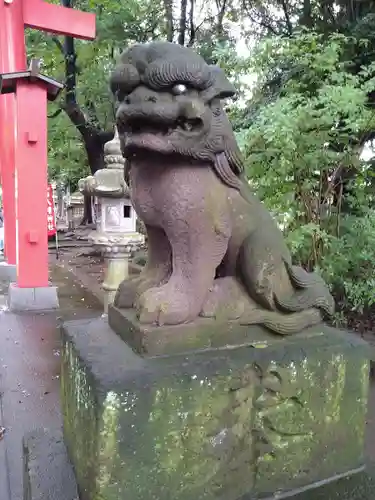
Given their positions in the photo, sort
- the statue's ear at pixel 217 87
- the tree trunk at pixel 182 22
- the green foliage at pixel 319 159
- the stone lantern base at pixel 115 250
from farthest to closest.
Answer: the tree trunk at pixel 182 22 → the stone lantern base at pixel 115 250 → the green foliage at pixel 319 159 → the statue's ear at pixel 217 87

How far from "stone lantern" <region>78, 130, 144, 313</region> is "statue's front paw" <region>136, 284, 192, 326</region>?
8.95 ft

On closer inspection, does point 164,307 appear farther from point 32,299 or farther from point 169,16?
point 169,16

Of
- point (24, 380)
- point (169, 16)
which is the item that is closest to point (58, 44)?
point (169, 16)

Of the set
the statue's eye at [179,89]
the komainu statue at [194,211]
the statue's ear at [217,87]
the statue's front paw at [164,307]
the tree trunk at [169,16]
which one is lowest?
the statue's front paw at [164,307]

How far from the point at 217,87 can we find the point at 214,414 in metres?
1.03

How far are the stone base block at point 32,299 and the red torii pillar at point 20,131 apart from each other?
69 mm

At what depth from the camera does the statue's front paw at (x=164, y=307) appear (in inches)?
55.2

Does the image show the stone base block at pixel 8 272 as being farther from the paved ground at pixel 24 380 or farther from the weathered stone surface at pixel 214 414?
the weathered stone surface at pixel 214 414

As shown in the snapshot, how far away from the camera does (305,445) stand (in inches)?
60.7

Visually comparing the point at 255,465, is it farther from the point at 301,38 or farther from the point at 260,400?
the point at 301,38

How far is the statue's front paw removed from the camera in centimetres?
140

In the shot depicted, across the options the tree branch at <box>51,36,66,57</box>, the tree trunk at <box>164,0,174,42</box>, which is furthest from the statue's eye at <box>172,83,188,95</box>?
the tree branch at <box>51,36,66,57</box>

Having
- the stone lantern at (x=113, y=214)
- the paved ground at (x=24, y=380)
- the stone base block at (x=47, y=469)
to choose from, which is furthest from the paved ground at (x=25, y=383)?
the stone lantern at (x=113, y=214)

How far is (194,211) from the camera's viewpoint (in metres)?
1.43
